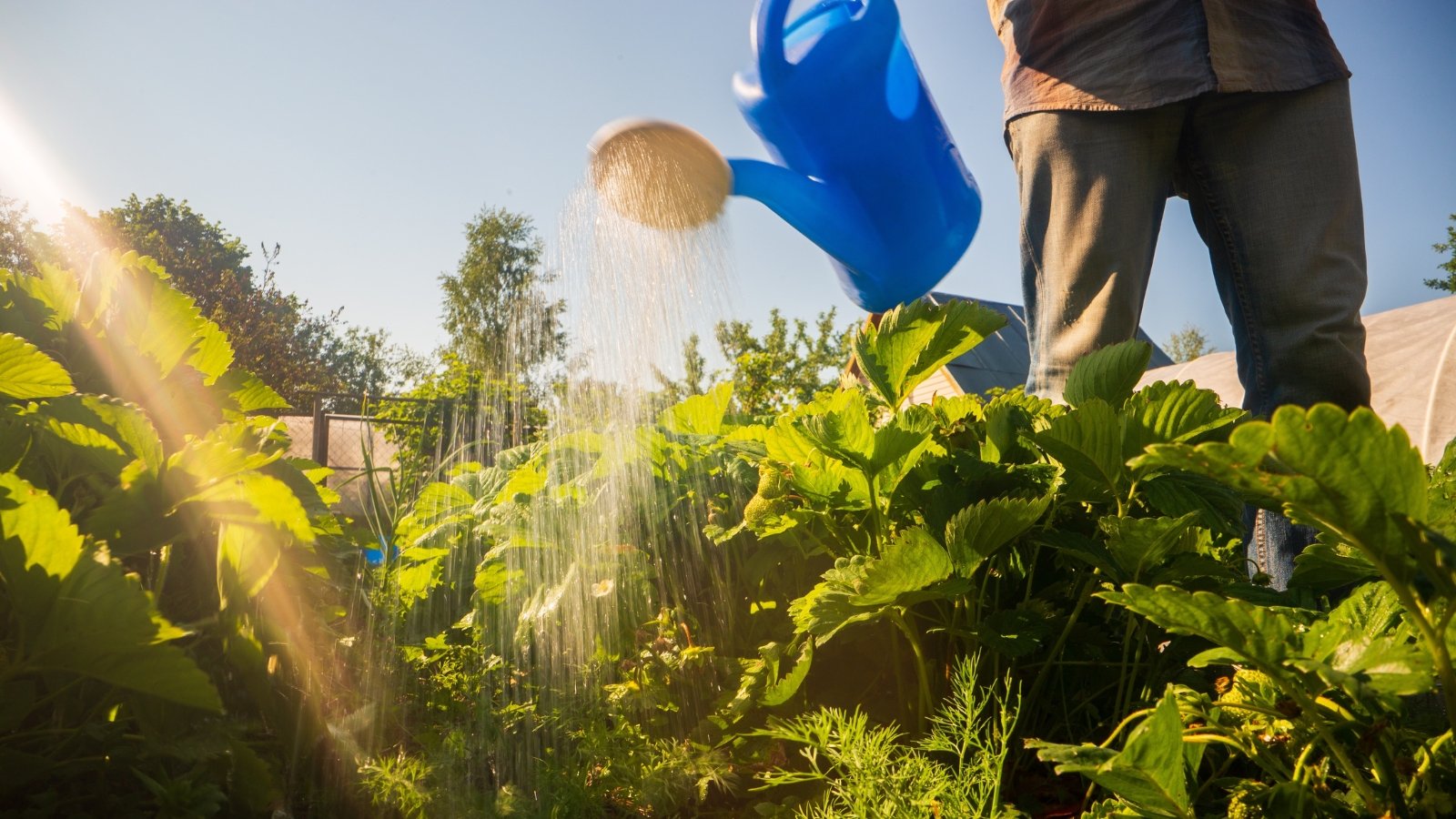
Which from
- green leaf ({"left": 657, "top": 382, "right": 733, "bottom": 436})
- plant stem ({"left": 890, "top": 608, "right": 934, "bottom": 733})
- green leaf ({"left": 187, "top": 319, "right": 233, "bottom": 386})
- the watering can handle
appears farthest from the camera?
the watering can handle

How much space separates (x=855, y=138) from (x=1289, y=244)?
1117 millimetres

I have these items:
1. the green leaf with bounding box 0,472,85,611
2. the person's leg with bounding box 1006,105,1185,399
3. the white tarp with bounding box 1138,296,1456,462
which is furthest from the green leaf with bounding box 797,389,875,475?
the white tarp with bounding box 1138,296,1456,462

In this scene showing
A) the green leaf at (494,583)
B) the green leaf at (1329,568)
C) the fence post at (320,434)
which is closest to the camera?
the green leaf at (1329,568)

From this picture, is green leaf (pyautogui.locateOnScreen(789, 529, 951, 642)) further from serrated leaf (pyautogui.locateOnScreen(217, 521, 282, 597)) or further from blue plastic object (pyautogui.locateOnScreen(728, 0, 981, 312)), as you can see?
blue plastic object (pyautogui.locateOnScreen(728, 0, 981, 312))

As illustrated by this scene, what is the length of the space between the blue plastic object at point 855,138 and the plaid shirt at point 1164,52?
572 mm

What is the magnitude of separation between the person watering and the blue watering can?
24.4 inches

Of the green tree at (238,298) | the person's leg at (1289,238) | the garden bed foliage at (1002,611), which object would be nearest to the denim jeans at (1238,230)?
the person's leg at (1289,238)

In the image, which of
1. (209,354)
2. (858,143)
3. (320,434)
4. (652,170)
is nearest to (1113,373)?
(209,354)

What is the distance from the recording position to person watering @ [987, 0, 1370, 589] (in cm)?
154

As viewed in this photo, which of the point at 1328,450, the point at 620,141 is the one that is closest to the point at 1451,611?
the point at 1328,450

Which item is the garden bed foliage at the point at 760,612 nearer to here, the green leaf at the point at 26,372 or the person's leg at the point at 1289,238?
the green leaf at the point at 26,372

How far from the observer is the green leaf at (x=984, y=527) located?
73 centimetres

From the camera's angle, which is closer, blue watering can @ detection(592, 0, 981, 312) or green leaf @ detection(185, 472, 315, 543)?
green leaf @ detection(185, 472, 315, 543)

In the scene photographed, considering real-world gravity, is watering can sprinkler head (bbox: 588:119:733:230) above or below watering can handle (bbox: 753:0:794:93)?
below
